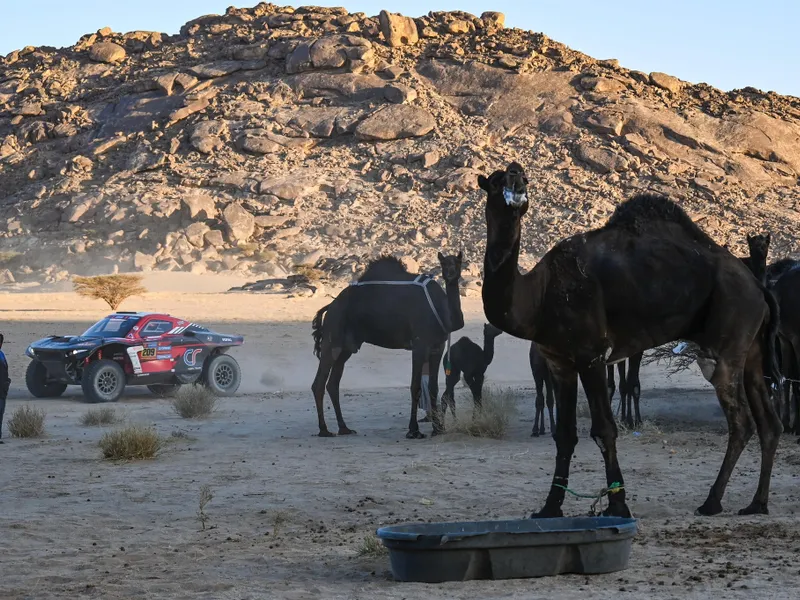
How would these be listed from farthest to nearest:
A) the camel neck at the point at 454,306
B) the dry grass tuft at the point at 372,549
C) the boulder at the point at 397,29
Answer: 1. the boulder at the point at 397,29
2. the camel neck at the point at 454,306
3. the dry grass tuft at the point at 372,549

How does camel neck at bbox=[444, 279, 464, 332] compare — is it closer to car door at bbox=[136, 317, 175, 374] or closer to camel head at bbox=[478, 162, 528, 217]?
camel head at bbox=[478, 162, 528, 217]

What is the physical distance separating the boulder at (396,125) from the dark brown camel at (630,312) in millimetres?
61732

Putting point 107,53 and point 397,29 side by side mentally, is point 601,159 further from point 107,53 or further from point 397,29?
point 107,53

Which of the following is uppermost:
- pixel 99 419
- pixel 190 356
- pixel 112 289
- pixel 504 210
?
pixel 504 210

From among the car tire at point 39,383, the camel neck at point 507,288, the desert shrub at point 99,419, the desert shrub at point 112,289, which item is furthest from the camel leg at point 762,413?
the desert shrub at point 112,289

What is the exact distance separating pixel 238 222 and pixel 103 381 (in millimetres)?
43008

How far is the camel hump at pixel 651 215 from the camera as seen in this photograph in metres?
10.2

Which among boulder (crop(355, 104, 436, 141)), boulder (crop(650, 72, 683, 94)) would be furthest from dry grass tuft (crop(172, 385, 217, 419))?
boulder (crop(650, 72, 683, 94))

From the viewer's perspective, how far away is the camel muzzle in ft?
28.3

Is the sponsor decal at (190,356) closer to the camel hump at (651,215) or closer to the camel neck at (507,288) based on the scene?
the camel hump at (651,215)

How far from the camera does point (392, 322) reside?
651 inches

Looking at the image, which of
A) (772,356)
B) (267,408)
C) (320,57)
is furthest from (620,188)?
(772,356)

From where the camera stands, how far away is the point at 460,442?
15195mm

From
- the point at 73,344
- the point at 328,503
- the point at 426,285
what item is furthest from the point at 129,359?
the point at 328,503
